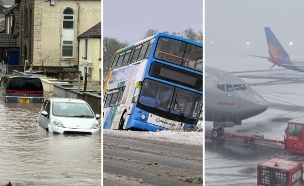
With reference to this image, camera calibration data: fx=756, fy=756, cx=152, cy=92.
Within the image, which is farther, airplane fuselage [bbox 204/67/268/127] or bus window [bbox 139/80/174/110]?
bus window [bbox 139/80/174/110]

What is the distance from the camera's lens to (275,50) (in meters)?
3.98

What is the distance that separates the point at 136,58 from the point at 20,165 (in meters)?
5.39

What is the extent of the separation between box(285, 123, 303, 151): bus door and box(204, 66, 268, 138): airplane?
0.57 ft

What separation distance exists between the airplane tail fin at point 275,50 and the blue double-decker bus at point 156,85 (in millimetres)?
377

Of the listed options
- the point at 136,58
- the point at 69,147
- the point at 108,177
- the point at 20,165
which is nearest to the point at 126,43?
the point at 136,58

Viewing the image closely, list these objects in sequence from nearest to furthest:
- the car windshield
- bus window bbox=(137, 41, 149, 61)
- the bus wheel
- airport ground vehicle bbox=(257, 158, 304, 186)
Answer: airport ground vehicle bbox=(257, 158, 304, 186)
bus window bbox=(137, 41, 149, 61)
the bus wheel
the car windshield

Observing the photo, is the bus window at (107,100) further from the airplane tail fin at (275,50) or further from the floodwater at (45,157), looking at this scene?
the floodwater at (45,157)

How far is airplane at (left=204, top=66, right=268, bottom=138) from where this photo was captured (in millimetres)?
4027

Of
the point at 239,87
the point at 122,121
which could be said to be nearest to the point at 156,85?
the point at 122,121

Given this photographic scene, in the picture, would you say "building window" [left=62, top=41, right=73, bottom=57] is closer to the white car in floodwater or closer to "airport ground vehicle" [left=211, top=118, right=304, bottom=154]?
the white car in floodwater

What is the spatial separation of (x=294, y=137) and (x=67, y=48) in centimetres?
3279

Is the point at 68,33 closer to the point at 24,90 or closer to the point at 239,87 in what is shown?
the point at 24,90

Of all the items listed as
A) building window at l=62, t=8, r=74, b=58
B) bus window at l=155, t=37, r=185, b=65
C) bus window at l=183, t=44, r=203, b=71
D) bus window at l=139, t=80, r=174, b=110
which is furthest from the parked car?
bus window at l=183, t=44, r=203, b=71

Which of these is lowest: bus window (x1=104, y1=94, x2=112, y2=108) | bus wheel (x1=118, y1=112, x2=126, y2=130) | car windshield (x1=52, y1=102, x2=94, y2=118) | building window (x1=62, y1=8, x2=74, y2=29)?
car windshield (x1=52, y1=102, x2=94, y2=118)
